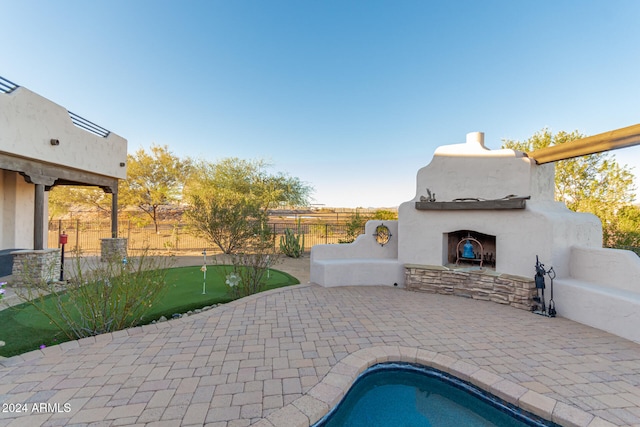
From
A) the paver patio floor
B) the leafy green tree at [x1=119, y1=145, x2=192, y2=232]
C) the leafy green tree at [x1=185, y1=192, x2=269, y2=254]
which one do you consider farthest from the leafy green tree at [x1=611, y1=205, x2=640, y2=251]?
the leafy green tree at [x1=119, y1=145, x2=192, y2=232]

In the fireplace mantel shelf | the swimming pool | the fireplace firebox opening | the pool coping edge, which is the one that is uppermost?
the fireplace mantel shelf

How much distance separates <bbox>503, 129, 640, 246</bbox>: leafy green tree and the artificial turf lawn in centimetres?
1601

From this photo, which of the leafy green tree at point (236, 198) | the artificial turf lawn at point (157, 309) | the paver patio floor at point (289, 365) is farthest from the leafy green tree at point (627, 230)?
the leafy green tree at point (236, 198)

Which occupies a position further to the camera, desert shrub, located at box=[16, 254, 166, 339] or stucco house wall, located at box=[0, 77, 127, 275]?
stucco house wall, located at box=[0, 77, 127, 275]

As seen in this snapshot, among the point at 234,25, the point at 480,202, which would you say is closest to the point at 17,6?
the point at 234,25

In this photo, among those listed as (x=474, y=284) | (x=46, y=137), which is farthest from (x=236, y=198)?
(x=474, y=284)

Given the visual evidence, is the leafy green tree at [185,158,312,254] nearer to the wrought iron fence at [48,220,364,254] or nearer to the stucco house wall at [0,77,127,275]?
the wrought iron fence at [48,220,364,254]

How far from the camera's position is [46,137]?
8.52m

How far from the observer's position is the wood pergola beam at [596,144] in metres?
4.45

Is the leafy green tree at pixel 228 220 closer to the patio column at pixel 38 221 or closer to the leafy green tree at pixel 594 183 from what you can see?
the patio column at pixel 38 221

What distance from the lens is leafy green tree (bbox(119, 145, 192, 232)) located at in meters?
23.6

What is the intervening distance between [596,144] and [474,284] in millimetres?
3684

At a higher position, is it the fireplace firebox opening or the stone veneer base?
the fireplace firebox opening

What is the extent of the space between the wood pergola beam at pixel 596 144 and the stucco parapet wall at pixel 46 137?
1352cm
